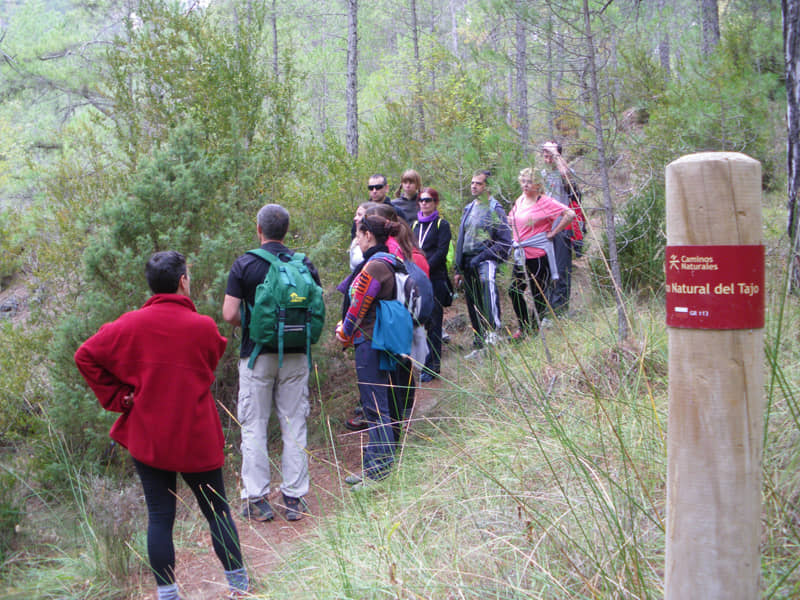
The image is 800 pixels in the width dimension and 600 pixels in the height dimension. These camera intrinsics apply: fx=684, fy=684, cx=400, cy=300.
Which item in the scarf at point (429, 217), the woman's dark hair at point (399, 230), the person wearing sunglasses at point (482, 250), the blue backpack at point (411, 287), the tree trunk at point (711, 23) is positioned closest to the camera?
the blue backpack at point (411, 287)

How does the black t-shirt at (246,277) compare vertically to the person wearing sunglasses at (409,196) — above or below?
below

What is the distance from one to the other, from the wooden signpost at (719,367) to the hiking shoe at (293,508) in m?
3.85

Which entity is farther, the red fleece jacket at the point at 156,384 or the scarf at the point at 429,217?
the scarf at the point at 429,217

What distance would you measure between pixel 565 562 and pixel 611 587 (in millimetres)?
278

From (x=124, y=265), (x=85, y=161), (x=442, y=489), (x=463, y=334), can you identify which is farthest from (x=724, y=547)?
(x=85, y=161)

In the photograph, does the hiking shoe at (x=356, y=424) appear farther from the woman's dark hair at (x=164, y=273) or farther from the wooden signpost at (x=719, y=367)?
the wooden signpost at (x=719, y=367)

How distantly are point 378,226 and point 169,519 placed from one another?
2.64 metres

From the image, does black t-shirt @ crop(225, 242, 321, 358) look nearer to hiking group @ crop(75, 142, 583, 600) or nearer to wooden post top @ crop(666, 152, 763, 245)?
hiking group @ crop(75, 142, 583, 600)

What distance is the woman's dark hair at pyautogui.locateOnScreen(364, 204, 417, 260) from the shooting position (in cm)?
545

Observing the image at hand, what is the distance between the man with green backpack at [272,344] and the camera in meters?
4.84

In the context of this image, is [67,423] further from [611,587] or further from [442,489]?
[611,587]

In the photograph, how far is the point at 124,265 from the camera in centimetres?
596

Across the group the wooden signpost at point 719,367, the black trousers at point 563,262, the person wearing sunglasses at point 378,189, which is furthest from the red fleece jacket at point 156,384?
the black trousers at point 563,262

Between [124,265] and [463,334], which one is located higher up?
[124,265]
